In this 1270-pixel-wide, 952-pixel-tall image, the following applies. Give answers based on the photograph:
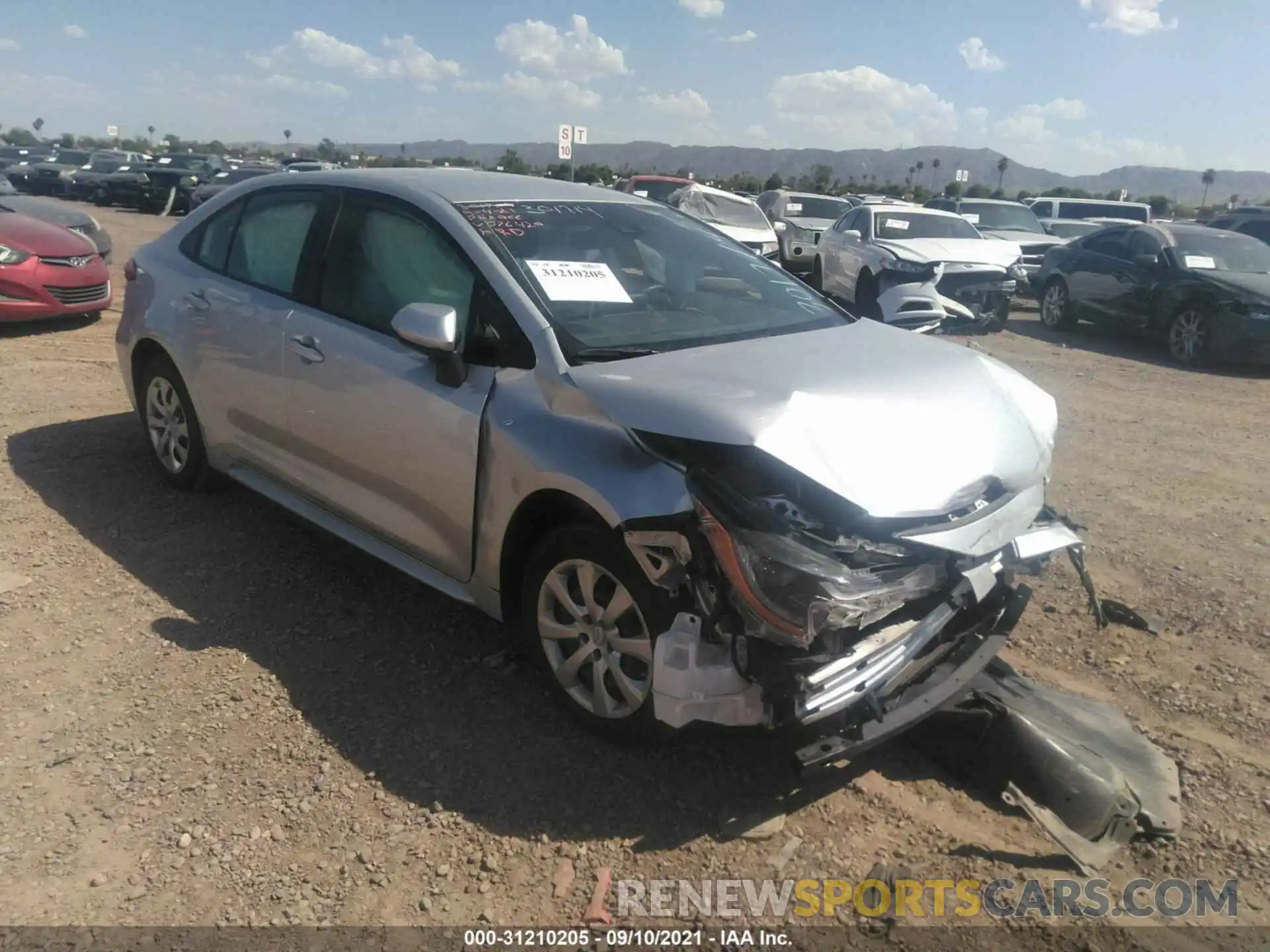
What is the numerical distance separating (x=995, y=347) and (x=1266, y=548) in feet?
23.5

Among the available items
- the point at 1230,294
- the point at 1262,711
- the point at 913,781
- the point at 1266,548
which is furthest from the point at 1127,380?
the point at 913,781

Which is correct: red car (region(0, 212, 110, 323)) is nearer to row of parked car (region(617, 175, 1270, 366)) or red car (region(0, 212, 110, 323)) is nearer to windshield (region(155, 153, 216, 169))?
row of parked car (region(617, 175, 1270, 366))

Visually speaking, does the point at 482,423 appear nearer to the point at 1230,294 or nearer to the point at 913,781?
the point at 913,781

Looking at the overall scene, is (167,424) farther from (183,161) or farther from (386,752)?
(183,161)

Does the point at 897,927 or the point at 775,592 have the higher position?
the point at 775,592

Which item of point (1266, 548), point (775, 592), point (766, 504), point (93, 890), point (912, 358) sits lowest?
point (93, 890)

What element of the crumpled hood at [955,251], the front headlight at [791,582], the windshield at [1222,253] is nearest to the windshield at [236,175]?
the crumpled hood at [955,251]

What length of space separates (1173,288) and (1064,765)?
1041 cm

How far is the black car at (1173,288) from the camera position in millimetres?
10672

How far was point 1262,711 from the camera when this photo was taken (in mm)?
3578

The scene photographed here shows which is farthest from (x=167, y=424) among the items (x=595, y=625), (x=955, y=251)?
(x=955, y=251)

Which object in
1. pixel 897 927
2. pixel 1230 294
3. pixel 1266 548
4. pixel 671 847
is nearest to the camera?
pixel 897 927

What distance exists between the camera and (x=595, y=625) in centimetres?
311

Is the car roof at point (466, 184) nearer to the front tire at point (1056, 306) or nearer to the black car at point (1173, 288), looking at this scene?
the black car at point (1173, 288)
